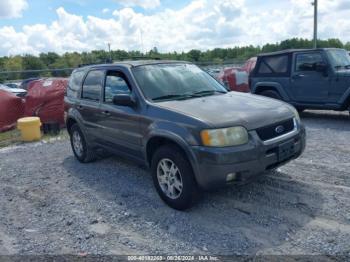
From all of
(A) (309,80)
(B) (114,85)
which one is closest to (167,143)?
(B) (114,85)

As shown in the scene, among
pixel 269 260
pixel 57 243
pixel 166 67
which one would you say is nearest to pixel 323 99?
pixel 166 67

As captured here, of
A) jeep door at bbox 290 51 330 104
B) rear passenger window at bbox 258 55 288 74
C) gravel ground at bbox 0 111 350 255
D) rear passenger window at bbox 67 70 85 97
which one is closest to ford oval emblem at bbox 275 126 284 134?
gravel ground at bbox 0 111 350 255

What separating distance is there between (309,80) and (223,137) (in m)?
6.57

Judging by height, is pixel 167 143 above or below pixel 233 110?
below

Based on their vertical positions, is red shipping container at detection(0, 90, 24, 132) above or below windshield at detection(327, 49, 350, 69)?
below

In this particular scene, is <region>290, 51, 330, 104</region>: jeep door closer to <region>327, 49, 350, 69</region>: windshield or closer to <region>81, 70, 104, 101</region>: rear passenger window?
<region>327, 49, 350, 69</region>: windshield

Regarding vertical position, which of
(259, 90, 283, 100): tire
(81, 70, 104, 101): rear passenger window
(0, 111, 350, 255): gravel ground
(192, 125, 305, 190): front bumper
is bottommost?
(0, 111, 350, 255): gravel ground

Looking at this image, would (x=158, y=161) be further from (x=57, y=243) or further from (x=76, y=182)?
(x=76, y=182)

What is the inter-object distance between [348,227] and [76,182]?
3.98 metres

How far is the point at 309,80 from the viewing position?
31.0 feet

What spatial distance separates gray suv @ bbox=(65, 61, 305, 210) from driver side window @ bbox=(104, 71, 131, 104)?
15 mm

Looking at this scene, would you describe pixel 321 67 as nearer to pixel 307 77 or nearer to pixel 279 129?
pixel 307 77

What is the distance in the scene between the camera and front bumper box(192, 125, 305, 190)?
3756 mm

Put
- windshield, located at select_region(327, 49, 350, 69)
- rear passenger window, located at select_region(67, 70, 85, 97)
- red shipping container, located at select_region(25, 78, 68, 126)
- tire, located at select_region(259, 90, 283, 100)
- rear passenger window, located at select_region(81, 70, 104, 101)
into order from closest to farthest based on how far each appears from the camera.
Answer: rear passenger window, located at select_region(81, 70, 104, 101), rear passenger window, located at select_region(67, 70, 85, 97), windshield, located at select_region(327, 49, 350, 69), tire, located at select_region(259, 90, 283, 100), red shipping container, located at select_region(25, 78, 68, 126)
